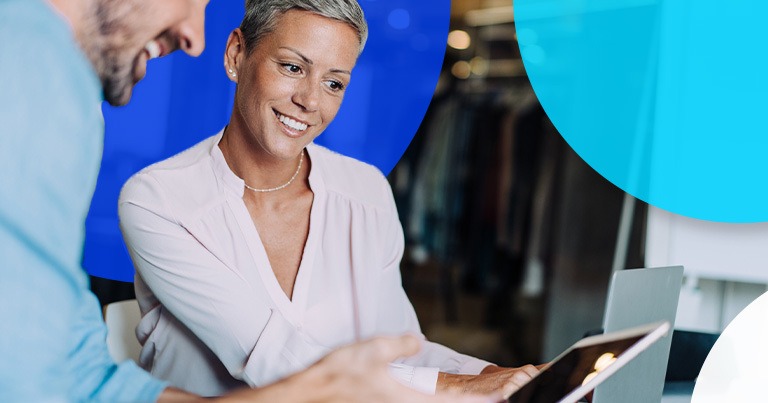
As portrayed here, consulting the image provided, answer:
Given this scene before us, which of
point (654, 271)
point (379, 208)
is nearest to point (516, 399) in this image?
point (654, 271)

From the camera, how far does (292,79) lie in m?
1.13

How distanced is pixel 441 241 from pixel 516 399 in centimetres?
288

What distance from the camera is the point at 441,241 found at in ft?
12.8

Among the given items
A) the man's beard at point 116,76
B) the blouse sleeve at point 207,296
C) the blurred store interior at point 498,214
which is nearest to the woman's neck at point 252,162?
the blouse sleeve at point 207,296

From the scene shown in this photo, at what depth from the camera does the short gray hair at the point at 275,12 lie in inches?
43.9

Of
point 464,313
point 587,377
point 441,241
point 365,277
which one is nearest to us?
point 587,377

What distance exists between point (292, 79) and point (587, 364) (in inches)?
21.1

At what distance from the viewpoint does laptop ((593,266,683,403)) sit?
1.07m

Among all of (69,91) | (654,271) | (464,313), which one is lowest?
(464,313)

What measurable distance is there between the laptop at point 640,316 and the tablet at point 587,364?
0.14 meters

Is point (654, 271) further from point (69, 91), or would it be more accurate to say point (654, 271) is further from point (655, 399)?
point (69, 91)

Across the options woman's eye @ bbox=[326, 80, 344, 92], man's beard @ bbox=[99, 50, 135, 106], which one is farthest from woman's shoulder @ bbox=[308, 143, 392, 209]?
man's beard @ bbox=[99, 50, 135, 106]

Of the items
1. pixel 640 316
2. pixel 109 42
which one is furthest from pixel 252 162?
pixel 640 316

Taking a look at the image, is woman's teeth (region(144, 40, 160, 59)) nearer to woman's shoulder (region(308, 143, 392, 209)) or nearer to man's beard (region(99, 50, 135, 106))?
man's beard (region(99, 50, 135, 106))
